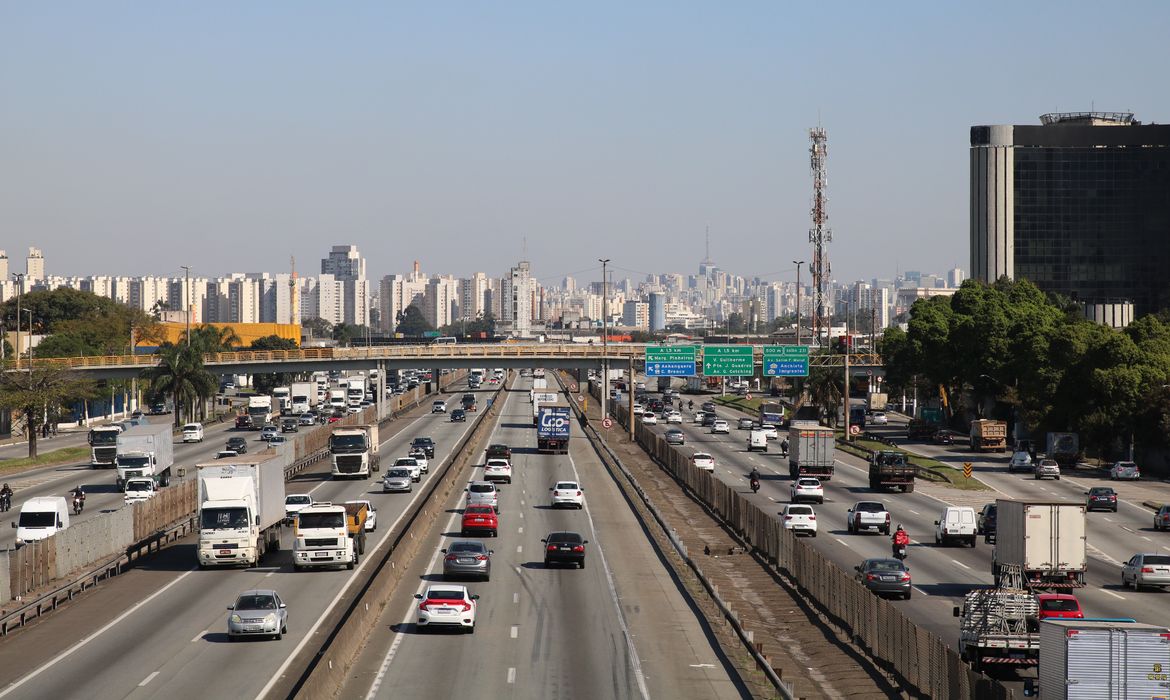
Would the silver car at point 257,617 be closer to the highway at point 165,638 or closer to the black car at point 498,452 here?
the highway at point 165,638

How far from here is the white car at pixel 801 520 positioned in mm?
55938

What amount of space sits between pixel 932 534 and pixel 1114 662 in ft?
115

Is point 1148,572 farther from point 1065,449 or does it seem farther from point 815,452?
point 1065,449

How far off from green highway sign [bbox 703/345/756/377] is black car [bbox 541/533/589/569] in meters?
56.4

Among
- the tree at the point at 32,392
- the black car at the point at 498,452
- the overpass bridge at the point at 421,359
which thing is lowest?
the black car at the point at 498,452

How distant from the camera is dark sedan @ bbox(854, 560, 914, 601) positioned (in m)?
40.3

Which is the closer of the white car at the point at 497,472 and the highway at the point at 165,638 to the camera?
the highway at the point at 165,638

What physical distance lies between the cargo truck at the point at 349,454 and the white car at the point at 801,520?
3159 cm

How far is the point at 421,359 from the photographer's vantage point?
126812 mm

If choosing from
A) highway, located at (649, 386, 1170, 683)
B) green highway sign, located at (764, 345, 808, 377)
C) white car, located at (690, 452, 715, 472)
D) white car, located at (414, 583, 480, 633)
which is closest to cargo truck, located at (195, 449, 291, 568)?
white car, located at (414, 583, 480, 633)

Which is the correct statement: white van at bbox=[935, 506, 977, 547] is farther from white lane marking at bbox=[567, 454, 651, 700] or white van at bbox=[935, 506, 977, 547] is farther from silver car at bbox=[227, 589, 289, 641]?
silver car at bbox=[227, 589, 289, 641]

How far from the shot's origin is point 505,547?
52.6 meters

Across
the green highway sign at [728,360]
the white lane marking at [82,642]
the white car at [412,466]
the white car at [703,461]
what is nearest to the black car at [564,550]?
the white lane marking at [82,642]

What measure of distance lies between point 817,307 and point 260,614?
136 metres
